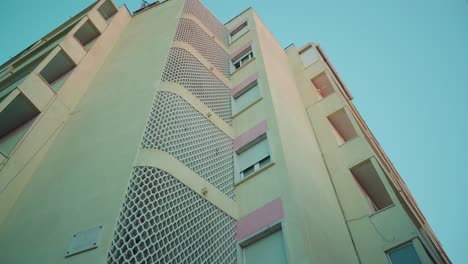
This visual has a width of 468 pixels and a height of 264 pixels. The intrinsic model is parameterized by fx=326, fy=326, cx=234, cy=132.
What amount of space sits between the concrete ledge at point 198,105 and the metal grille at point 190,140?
155mm

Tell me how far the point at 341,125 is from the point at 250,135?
5.35 m

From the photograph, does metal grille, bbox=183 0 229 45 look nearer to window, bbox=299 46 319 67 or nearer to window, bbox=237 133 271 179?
window, bbox=299 46 319 67

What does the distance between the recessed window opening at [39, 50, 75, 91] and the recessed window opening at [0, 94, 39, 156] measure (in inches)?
70.3

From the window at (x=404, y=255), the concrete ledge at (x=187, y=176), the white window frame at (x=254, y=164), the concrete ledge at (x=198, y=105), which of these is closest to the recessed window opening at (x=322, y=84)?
the concrete ledge at (x=198, y=105)

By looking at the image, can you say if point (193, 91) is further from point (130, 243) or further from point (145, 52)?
point (130, 243)

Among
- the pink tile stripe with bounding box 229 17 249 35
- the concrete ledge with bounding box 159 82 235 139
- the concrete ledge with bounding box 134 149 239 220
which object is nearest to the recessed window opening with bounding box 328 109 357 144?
the concrete ledge with bounding box 159 82 235 139

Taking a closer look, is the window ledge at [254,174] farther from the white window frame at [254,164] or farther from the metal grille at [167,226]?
the metal grille at [167,226]

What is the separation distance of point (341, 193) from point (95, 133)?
7.50 m

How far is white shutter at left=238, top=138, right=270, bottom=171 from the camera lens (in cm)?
961

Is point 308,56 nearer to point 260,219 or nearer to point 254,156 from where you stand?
point 254,156

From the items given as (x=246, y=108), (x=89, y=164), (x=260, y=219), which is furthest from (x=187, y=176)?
(x=246, y=108)

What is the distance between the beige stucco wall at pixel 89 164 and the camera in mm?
6129

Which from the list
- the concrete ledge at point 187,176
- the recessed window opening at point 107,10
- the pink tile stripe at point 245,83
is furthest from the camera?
the recessed window opening at point 107,10

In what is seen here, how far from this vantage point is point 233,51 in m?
16.1
